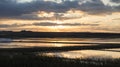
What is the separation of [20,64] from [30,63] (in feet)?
2.15

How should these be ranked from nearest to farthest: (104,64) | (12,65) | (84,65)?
(12,65) → (84,65) → (104,64)

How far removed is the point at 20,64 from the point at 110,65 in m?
5.49

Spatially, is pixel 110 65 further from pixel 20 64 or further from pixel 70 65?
pixel 20 64

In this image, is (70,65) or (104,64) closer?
(70,65)

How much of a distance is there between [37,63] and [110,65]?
449cm

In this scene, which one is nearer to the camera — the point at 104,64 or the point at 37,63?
the point at 37,63

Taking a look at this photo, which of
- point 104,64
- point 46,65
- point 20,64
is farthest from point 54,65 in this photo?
point 104,64

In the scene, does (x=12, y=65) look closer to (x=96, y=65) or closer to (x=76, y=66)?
(x=76, y=66)

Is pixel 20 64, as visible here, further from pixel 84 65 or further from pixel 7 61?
pixel 84 65

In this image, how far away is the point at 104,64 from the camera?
2178 cm

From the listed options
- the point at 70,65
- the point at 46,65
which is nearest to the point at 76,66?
the point at 70,65

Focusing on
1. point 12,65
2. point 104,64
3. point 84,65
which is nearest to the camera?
point 12,65

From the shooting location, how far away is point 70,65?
1988 cm

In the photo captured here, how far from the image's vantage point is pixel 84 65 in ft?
66.6
